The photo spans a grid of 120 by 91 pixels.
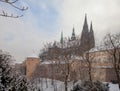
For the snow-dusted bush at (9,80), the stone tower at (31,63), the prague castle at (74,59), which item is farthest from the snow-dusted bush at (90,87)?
the stone tower at (31,63)

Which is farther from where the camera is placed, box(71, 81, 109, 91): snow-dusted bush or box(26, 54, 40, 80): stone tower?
box(26, 54, 40, 80): stone tower

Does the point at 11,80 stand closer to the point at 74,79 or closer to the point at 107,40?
the point at 107,40

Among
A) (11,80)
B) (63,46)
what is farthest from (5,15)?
(63,46)

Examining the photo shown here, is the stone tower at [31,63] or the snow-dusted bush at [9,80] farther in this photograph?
the stone tower at [31,63]

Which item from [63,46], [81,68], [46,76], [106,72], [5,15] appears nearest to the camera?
[5,15]

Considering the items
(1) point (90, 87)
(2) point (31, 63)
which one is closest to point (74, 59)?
(1) point (90, 87)

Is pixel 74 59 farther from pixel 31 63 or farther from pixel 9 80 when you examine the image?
pixel 31 63

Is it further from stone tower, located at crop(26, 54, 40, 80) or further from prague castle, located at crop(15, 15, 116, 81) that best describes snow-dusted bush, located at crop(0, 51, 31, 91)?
stone tower, located at crop(26, 54, 40, 80)

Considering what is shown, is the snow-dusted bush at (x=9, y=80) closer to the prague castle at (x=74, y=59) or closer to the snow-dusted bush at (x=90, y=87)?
the snow-dusted bush at (x=90, y=87)

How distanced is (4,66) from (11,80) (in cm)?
74

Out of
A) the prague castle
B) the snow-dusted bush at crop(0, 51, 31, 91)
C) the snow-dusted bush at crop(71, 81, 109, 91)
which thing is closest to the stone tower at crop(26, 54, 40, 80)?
the prague castle

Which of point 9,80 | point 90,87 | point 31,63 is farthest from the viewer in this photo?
point 31,63

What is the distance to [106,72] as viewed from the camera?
56406mm

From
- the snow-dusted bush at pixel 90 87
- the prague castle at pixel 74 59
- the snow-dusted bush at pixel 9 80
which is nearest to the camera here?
the snow-dusted bush at pixel 9 80
